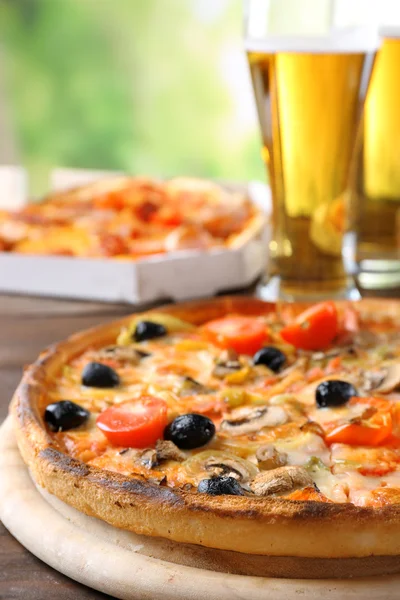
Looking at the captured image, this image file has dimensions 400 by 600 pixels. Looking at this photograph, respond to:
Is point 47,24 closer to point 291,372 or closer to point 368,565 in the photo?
point 291,372

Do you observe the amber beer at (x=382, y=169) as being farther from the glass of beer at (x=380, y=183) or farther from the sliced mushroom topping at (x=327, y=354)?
the sliced mushroom topping at (x=327, y=354)

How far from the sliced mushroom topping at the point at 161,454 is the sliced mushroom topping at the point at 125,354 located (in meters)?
0.57

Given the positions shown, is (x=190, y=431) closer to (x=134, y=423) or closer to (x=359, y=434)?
(x=134, y=423)

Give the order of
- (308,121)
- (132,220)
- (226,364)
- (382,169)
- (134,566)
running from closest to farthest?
(134,566) < (226,364) < (308,121) < (382,169) < (132,220)

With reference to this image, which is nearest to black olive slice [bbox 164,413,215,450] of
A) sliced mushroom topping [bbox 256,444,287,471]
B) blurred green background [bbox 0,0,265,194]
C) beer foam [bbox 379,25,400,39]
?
sliced mushroom topping [bbox 256,444,287,471]

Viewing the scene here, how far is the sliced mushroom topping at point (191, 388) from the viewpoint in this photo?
7.31 feet

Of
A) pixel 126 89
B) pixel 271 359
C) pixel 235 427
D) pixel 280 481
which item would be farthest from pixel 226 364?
pixel 126 89

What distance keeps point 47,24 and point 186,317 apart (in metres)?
9.22

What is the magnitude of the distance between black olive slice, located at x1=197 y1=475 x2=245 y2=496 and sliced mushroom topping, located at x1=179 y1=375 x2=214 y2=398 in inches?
20.8

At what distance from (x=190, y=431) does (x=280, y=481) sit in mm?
283

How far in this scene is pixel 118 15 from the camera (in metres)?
11.1

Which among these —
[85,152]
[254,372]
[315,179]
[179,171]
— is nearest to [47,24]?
[85,152]

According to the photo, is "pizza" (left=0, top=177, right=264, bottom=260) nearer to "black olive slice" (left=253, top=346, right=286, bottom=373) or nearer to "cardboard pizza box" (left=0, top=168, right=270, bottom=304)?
"cardboard pizza box" (left=0, top=168, right=270, bottom=304)

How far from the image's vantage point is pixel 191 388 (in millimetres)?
2248
